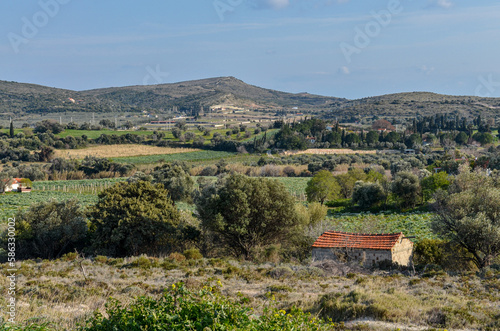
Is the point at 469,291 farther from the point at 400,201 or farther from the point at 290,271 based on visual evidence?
the point at 400,201

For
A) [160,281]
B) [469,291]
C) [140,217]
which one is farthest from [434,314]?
[140,217]

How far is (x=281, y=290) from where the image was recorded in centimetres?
1533

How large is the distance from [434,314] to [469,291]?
479 cm

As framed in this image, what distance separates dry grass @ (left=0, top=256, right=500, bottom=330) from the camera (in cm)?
1113

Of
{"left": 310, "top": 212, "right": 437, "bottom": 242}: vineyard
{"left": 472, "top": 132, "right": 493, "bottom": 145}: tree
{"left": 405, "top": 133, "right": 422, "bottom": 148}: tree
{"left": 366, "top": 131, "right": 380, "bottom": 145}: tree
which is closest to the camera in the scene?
{"left": 310, "top": 212, "right": 437, "bottom": 242}: vineyard

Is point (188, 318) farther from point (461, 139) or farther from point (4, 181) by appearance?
point (461, 139)

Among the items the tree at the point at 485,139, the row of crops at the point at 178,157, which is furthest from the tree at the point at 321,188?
the tree at the point at 485,139

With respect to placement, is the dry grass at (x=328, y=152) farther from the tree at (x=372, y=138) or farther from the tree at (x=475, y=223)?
the tree at (x=475, y=223)

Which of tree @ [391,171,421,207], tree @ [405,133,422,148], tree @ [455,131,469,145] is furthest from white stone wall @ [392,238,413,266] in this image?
tree @ [455,131,469,145]

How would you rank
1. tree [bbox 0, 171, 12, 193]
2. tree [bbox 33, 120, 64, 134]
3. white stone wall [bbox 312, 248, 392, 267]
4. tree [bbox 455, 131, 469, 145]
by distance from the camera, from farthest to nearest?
tree [bbox 33, 120, 64, 134] → tree [bbox 455, 131, 469, 145] → tree [bbox 0, 171, 12, 193] → white stone wall [bbox 312, 248, 392, 267]

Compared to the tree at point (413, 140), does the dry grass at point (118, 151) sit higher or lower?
lower

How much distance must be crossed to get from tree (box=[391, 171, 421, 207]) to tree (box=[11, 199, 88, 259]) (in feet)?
113

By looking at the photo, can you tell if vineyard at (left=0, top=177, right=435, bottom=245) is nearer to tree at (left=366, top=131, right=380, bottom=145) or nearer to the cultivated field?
the cultivated field

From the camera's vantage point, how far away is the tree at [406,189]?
48.7 m
